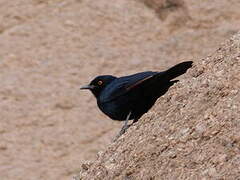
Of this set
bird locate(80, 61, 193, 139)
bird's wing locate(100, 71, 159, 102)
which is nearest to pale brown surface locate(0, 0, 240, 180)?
bird locate(80, 61, 193, 139)

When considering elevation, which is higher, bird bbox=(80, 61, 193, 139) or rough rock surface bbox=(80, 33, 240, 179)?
rough rock surface bbox=(80, 33, 240, 179)

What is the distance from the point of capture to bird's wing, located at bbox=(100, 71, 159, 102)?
242 inches

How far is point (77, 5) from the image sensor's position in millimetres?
9250

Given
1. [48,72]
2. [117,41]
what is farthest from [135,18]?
[48,72]

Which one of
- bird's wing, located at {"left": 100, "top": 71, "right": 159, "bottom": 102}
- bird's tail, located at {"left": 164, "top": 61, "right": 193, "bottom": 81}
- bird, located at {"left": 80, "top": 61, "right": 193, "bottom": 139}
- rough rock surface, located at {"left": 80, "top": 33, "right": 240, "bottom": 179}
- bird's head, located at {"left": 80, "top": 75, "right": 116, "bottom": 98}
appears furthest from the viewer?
bird's head, located at {"left": 80, "top": 75, "right": 116, "bottom": 98}

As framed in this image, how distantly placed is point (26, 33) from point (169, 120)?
14.7ft

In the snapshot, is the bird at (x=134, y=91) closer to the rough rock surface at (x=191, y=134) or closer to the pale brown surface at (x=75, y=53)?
the rough rock surface at (x=191, y=134)

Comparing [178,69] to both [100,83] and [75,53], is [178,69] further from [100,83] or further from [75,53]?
[75,53]

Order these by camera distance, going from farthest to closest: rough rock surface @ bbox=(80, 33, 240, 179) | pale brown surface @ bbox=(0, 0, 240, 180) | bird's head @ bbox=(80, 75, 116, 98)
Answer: pale brown surface @ bbox=(0, 0, 240, 180) → bird's head @ bbox=(80, 75, 116, 98) → rough rock surface @ bbox=(80, 33, 240, 179)

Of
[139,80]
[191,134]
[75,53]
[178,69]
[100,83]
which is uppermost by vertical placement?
[191,134]

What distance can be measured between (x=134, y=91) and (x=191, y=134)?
1782 mm

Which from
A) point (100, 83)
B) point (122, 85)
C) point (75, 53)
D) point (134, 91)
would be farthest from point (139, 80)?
point (75, 53)

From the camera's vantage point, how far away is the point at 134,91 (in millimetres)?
6375

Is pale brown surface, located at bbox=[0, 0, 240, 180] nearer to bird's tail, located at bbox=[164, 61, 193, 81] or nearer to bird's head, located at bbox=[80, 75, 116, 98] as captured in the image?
bird's head, located at bbox=[80, 75, 116, 98]
